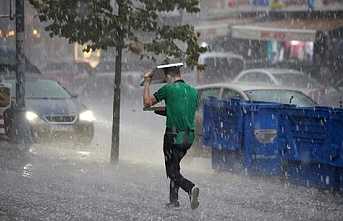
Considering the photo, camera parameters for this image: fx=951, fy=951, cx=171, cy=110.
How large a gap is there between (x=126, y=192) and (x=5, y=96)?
6.40m

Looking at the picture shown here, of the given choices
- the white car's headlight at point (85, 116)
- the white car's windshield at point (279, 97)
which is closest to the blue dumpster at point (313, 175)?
the white car's windshield at point (279, 97)

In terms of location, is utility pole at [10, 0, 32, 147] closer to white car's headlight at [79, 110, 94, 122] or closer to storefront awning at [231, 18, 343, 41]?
white car's headlight at [79, 110, 94, 122]

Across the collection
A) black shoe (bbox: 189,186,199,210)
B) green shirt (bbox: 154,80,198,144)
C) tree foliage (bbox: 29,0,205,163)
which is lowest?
black shoe (bbox: 189,186,199,210)

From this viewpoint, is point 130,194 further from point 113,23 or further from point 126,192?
point 113,23

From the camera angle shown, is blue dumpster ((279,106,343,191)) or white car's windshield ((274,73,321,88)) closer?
blue dumpster ((279,106,343,191))

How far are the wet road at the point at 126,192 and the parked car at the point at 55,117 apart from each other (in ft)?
1.31

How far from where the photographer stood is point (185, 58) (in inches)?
569

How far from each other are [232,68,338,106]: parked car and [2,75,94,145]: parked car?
7862mm

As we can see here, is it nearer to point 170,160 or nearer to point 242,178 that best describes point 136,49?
point 242,178

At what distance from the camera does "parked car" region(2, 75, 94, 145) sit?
17469 millimetres

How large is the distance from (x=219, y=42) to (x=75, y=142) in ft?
68.7

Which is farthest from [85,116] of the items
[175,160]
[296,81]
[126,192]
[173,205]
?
[296,81]

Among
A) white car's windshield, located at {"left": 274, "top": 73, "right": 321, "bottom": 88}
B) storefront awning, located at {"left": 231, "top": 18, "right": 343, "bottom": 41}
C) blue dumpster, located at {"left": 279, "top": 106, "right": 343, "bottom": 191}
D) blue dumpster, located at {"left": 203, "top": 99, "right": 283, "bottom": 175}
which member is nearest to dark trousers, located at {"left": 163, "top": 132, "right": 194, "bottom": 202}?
blue dumpster, located at {"left": 279, "top": 106, "right": 343, "bottom": 191}

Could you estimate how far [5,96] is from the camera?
17.5m
